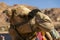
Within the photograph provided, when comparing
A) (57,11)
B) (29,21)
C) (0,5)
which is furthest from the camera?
(0,5)

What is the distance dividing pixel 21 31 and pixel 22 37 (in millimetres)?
121

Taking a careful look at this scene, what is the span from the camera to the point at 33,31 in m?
2.97

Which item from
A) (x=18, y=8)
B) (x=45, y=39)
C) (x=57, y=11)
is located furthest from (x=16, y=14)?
(x=57, y=11)

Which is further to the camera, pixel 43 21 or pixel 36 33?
pixel 36 33

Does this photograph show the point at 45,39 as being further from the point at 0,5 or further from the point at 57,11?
the point at 0,5

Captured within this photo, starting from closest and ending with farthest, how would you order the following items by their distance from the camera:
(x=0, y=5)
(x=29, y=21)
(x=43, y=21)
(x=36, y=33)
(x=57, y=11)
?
(x=43, y=21) < (x=29, y=21) < (x=36, y=33) < (x=57, y=11) < (x=0, y=5)

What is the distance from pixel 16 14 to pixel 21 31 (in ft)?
0.78

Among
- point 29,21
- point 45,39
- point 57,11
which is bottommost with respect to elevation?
point 57,11

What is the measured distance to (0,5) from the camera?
121 ft

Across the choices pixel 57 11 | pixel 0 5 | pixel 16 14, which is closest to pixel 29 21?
pixel 16 14

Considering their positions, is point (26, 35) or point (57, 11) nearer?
point (26, 35)

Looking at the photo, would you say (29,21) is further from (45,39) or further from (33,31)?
(45,39)

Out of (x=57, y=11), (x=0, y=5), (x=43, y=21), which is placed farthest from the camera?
(x=0, y=5)

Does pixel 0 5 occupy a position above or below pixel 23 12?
below
